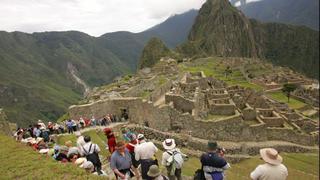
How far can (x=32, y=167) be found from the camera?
15.5 metres

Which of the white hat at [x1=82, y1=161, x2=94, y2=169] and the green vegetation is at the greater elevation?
the white hat at [x1=82, y1=161, x2=94, y2=169]

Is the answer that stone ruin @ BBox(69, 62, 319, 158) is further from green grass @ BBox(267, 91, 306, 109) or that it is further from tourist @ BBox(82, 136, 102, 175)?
green grass @ BBox(267, 91, 306, 109)

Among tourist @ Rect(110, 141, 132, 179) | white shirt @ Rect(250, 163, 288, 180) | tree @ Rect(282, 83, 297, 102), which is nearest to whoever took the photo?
white shirt @ Rect(250, 163, 288, 180)

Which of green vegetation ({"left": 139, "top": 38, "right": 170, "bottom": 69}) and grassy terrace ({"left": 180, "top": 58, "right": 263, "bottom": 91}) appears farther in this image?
green vegetation ({"left": 139, "top": 38, "right": 170, "bottom": 69})

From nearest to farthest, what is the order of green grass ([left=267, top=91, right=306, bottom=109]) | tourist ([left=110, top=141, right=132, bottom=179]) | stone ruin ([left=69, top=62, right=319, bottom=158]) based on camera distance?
tourist ([left=110, top=141, right=132, bottom=179]), stone ruin ([left=69, top=62, right=319, bottom=158]), green grass ([left=267, top=91, right=306, bottom=109])

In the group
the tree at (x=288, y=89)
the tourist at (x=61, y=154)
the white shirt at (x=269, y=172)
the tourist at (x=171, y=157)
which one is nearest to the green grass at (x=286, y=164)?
the tourist at (x=61, y=154)

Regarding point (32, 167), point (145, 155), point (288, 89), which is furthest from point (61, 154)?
point (288, 89)

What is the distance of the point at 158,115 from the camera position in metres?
39.5

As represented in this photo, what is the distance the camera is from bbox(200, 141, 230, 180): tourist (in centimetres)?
1199

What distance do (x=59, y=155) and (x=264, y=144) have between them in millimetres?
28557

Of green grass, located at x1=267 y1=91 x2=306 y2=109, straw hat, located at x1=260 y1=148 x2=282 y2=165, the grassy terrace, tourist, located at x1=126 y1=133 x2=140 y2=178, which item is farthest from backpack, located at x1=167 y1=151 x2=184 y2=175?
the grassy terrace

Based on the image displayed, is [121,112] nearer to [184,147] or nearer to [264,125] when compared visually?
[184,147]

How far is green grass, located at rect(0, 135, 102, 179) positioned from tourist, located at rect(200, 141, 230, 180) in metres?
3.71

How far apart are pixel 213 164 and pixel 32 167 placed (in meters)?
6.90
